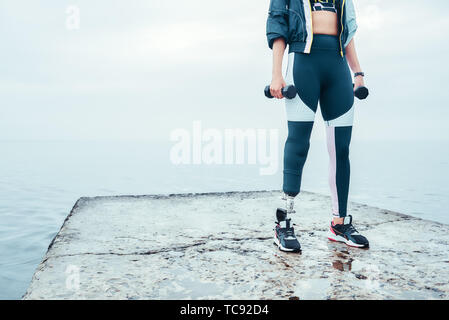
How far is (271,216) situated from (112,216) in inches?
54.8

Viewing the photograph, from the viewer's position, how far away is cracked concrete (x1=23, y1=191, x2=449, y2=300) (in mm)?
1620

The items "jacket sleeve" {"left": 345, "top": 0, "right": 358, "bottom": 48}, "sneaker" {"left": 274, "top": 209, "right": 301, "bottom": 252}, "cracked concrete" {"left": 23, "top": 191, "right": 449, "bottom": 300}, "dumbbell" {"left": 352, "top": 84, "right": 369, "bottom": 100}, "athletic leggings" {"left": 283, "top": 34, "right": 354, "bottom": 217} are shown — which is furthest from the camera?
"dumbbell" {"left": 352, "top": 84, "right": 369, "bottom": 100}

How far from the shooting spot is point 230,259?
6.69 ft

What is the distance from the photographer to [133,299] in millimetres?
1525

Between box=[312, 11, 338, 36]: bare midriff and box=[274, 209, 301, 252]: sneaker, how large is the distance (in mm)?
1196

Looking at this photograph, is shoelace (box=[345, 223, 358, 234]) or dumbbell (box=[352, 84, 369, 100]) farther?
dumbbell (box=[352, 84, 369, 100])

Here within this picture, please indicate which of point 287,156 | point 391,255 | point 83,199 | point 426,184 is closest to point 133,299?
point 287,156

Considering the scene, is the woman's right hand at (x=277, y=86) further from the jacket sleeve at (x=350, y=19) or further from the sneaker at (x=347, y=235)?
the sneaker at (x=347, y=235)

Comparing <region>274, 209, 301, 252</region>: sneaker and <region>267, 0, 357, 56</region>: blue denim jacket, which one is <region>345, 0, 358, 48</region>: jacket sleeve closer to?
<region>267, 0, 357, 56</region>: blue denim jacket

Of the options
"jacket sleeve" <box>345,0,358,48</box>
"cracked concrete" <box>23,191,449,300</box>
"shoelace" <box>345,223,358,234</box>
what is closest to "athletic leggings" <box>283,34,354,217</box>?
"jacket sleeve" <box>345,0,358,48</box>

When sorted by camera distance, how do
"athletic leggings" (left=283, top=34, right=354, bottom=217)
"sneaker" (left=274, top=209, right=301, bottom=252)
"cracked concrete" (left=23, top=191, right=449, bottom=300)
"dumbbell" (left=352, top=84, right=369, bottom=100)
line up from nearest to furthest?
1. "cracked concrete" (left=23, top=191, right=449, bottom=300)
2. "sneaker" (left=274, top=209, right=301, bottom=252)
3. "athletic leggings" (left=283, top=34, right=354, bottom=217)
4. "dumbbell" (left=352, top=84, right=369, bottom=100)

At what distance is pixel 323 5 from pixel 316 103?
2.08 feet

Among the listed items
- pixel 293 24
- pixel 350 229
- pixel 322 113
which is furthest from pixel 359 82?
pixel 350 229
